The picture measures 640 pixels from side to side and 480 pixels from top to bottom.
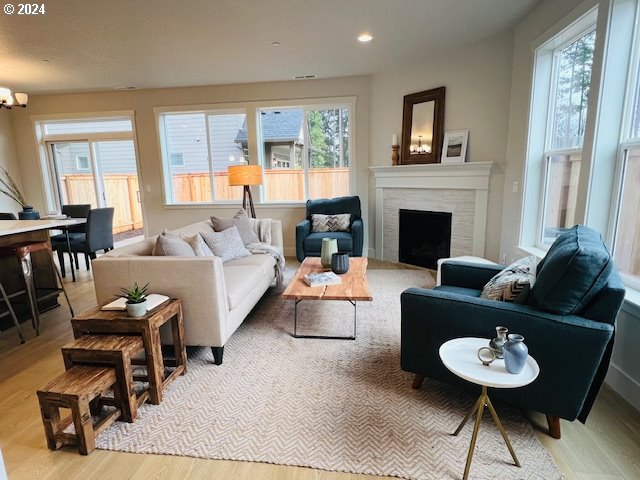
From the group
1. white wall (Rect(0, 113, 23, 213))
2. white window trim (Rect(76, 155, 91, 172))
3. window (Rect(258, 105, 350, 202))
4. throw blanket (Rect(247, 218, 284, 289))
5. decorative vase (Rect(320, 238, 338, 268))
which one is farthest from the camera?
white window trim (Rect(76, 155, 91, 172))

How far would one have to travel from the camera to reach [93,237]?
177 inches

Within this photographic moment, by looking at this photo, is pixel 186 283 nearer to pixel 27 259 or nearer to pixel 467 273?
pixel 27 259

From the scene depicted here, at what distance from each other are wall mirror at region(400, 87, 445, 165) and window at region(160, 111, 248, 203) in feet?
8.17

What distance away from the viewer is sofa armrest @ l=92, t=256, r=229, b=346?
83.6 inches

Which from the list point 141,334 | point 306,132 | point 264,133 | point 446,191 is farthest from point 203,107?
point 141,334

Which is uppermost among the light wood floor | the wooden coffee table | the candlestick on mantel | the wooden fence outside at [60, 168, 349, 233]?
the candlestick on mantel

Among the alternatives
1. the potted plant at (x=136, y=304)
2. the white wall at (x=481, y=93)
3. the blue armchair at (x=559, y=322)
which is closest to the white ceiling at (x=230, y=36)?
the white wall at (x=481, y=93)

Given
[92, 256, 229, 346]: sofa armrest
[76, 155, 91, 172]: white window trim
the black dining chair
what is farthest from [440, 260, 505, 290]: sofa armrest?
[76, 155, 91, 172]: white window trim

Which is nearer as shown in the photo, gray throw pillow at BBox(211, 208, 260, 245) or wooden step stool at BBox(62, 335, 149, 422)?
wooden step stool at BBox(62, 335, 149, 422)

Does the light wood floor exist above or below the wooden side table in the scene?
below

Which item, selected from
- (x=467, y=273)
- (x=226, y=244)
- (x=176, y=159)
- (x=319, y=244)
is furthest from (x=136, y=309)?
(x=176, y=159)

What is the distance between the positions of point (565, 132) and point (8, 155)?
25.7 feet

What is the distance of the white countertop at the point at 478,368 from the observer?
1259 mm

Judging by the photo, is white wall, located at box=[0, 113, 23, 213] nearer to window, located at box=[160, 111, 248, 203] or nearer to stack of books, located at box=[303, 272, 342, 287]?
window, located at box=[160, 111, 248, 203]
